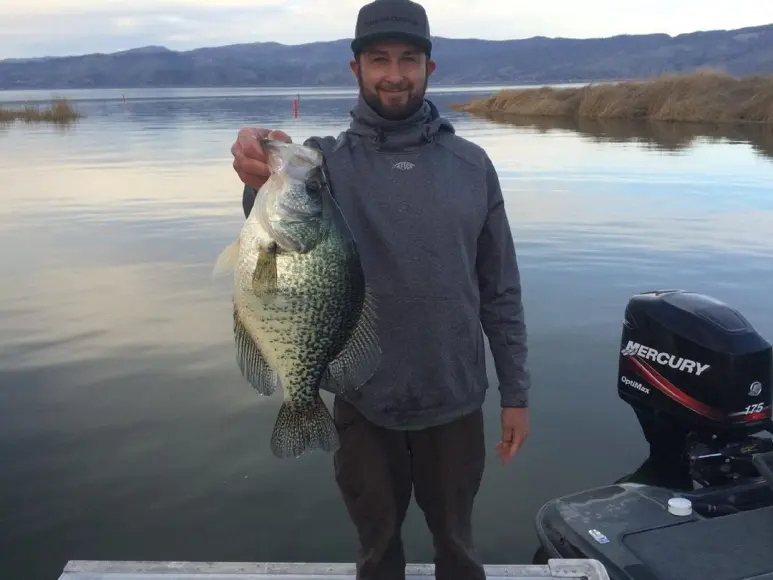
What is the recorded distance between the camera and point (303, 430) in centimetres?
247

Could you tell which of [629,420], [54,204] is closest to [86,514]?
[629,420]

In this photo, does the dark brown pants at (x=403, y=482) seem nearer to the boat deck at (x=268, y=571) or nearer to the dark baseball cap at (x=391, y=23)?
the boat deck at (x=268, y=571)

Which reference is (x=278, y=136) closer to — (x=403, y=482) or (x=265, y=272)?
(x=265, y=272)

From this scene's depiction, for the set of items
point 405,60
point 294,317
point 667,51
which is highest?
point 667,51

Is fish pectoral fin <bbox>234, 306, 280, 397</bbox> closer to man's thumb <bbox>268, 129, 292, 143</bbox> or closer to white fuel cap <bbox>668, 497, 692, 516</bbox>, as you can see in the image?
man's thumb <bbox>268, 129, 292, 143</bbox>

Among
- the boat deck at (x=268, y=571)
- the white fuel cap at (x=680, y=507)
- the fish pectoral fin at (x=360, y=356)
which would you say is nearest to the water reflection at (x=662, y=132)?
the white fuel cap at (x=680, y=507)

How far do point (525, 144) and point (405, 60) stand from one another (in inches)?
959

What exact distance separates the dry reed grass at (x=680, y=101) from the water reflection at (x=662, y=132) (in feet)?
3.73

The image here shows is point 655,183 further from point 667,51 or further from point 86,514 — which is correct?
point 667,51

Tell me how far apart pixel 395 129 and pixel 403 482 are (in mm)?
1373

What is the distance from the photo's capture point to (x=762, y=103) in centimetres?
3147

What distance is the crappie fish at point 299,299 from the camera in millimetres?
2227

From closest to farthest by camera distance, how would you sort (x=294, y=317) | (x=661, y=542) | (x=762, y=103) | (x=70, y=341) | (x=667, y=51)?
1. (x=294, y=317)
2. (x=661, y=542)
3. (x=70, y=341)
4. (x=762, y=103)
5. (x=667, y=51)

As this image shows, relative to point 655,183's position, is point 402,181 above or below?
above
